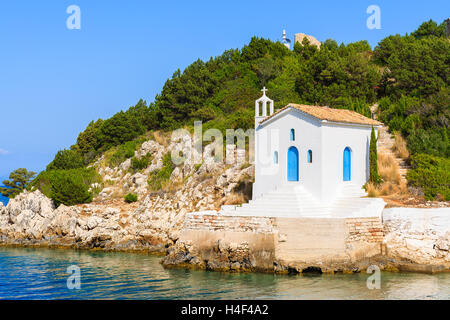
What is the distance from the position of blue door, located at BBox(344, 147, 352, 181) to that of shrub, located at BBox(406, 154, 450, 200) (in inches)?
118

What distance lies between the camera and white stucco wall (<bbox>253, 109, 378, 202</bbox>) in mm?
25062

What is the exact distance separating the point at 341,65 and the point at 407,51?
5.32 metres

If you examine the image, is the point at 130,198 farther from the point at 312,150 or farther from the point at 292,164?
the point at 312,150

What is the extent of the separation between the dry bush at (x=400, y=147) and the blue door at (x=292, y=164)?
7.87 metres

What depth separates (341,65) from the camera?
4281 cm

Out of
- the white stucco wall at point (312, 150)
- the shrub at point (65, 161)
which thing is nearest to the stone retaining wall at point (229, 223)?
the white stucco wall at point (312, 150)

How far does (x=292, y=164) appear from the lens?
2627 centimetres

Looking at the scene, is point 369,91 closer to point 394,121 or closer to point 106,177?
point 394,121

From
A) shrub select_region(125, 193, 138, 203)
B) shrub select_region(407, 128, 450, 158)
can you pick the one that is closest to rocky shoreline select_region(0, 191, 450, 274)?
shrub select_region(125, 193, 138, 203)

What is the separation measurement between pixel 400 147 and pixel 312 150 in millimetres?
8400

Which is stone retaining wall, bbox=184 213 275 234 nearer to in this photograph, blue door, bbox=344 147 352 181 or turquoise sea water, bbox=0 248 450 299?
turquoise sea water, bbox=0 248 450 299

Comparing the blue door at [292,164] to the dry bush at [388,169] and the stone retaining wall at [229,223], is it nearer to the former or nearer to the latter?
the dry bush at [388,169]

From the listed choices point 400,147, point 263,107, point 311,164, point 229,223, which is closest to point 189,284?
point 229,223
